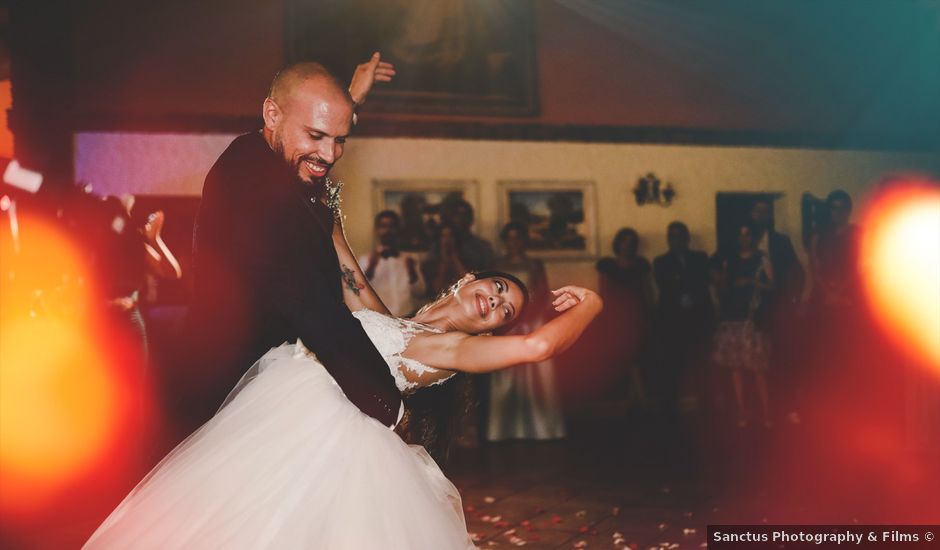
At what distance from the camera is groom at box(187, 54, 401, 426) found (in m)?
1.65

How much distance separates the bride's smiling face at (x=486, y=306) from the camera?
2307 millimetres

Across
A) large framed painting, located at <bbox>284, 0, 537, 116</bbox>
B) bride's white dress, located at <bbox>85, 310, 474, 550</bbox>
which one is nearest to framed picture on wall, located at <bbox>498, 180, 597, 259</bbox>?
large framed painting, located at <bbox>284, 0, 537, 116</bbox>

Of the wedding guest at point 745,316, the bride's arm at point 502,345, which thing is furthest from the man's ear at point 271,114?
the wedding guest at point 745,316

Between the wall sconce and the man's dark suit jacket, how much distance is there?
260 inches

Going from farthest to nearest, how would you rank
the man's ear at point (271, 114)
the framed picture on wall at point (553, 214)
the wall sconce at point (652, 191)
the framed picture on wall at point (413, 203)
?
the wall sconce at point (652, 191) < the framed picture on wall at point (553, 214) < the framed picture on wall at point (413, 203) < the man's ear at point (271, 114)

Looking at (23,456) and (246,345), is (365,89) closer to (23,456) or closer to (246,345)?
(246,345)

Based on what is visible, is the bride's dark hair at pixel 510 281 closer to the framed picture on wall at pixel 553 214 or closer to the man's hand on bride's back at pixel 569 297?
the man's hand on bride's back at pixel 569 297

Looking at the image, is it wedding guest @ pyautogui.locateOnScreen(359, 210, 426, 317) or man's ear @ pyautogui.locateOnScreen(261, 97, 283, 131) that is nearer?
man's ear @ pyautogui.locateOnScreen(261, 97, 283, 131)

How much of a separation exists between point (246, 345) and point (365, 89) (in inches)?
36.3

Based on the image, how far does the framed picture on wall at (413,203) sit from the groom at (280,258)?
214 inches

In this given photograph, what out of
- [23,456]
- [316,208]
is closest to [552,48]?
[23,456]

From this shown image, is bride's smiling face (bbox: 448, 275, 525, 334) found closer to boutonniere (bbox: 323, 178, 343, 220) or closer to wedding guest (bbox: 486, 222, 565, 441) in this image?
boutonniere (bbox: 323, 178, 343, 220)

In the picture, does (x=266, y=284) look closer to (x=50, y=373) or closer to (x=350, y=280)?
(x=350, y=280)

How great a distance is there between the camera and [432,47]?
310 inches
